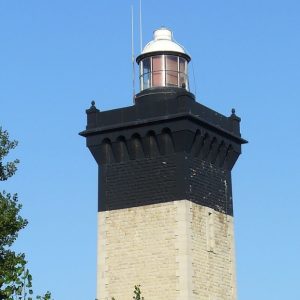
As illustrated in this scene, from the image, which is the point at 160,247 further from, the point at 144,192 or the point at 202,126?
the point at 202,126

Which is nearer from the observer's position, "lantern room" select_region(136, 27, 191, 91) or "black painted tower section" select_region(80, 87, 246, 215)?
"black painted tower section" select_region(80, 87, 246, 215)

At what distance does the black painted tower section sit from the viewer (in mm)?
32062

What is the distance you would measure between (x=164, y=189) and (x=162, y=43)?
5.58 meters

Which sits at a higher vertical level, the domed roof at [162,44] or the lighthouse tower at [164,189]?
the domed roof at [162,44]

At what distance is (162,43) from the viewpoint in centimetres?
3422

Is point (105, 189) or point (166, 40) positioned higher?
point (166, 40)

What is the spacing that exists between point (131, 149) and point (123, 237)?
3.06 metres

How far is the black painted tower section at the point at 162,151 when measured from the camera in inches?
1262

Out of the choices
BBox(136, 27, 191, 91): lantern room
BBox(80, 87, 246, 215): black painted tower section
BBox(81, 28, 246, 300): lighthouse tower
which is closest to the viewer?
BBox(81, 28, 246, 300): lighthouse tower

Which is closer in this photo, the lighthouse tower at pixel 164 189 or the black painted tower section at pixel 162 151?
the lighthouse tower at pixel 164 189

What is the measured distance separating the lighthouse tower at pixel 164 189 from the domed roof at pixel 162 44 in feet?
0.16

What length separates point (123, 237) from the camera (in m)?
32.6

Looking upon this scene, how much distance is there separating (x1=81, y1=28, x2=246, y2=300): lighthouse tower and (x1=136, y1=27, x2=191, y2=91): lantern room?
0.04 meters

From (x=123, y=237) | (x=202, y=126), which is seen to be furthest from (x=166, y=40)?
(x=123, y=237)
